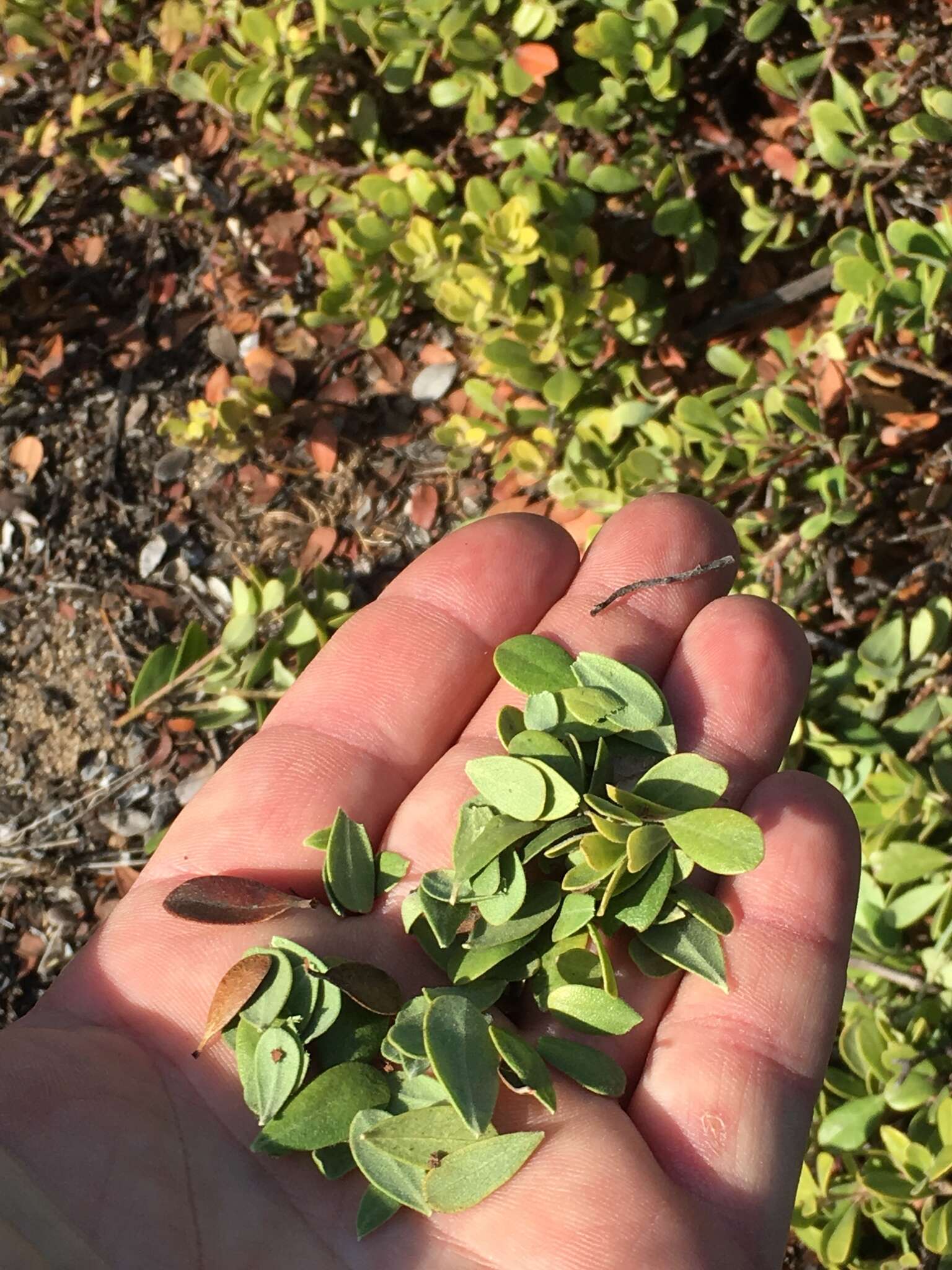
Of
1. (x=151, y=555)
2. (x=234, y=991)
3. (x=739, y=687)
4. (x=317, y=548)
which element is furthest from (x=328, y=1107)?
(x=151, y=555)

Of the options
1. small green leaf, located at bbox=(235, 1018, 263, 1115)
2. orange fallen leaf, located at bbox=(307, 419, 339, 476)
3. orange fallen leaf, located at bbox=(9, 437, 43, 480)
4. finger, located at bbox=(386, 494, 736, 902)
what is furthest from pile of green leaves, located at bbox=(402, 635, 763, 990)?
orange fallen leaf, located at bbox=(9, 437, 43, 480)

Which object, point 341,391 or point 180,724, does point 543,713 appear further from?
point 341,391

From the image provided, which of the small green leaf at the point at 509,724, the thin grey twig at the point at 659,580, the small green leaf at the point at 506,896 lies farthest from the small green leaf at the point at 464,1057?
the thin grey twig at the point at 659,580

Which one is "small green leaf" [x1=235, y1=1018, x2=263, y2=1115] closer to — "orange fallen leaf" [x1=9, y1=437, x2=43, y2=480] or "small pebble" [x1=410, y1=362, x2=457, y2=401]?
"small pebble" [x1=410, y1=362, x2=457, y2=401]

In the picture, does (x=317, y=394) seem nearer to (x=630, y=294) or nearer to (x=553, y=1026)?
(x=630, y=294)

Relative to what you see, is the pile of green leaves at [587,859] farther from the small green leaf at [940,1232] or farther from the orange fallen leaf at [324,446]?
the orange fallen leaf at [324,446]
